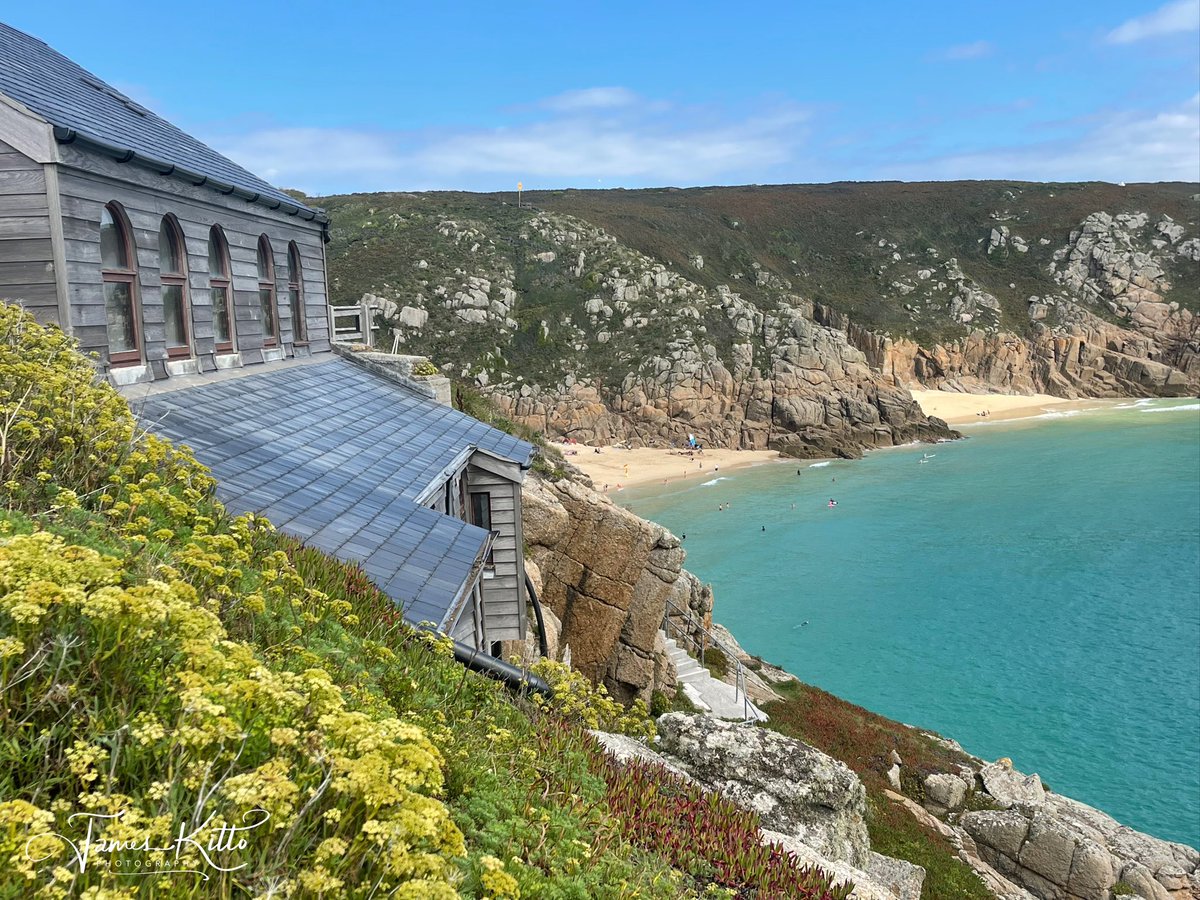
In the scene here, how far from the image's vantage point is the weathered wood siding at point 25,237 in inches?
358

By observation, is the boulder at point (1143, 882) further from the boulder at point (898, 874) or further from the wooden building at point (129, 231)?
the wooden building at point (129, 231)

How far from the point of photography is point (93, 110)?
37.1 feet

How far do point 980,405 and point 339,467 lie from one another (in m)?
83.8

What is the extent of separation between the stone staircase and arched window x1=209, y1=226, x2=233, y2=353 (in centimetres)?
1295

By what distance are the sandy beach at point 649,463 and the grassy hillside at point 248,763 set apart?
49622 mm

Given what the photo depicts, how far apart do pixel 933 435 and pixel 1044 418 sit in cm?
1560

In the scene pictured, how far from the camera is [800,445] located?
6688cm

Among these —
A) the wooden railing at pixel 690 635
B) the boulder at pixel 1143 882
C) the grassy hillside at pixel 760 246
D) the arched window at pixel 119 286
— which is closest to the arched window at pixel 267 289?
the arched window at pixel 119 286

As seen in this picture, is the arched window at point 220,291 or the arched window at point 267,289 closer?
the arched window at point 220,291

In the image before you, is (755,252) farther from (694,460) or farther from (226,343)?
(226,343)

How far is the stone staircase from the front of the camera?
63.3ft

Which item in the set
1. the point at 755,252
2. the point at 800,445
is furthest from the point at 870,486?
the point at 755,252

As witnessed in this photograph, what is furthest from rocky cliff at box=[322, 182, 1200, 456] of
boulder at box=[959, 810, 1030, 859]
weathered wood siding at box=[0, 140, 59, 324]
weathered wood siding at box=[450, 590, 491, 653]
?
weathered wood siding at box=[0, 140, 59, 324]

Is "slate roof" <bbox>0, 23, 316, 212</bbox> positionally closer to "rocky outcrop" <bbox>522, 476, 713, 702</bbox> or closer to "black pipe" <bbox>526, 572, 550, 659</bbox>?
"rocky outcrop" <bbox>522, 476, 713, 702</bbox>
